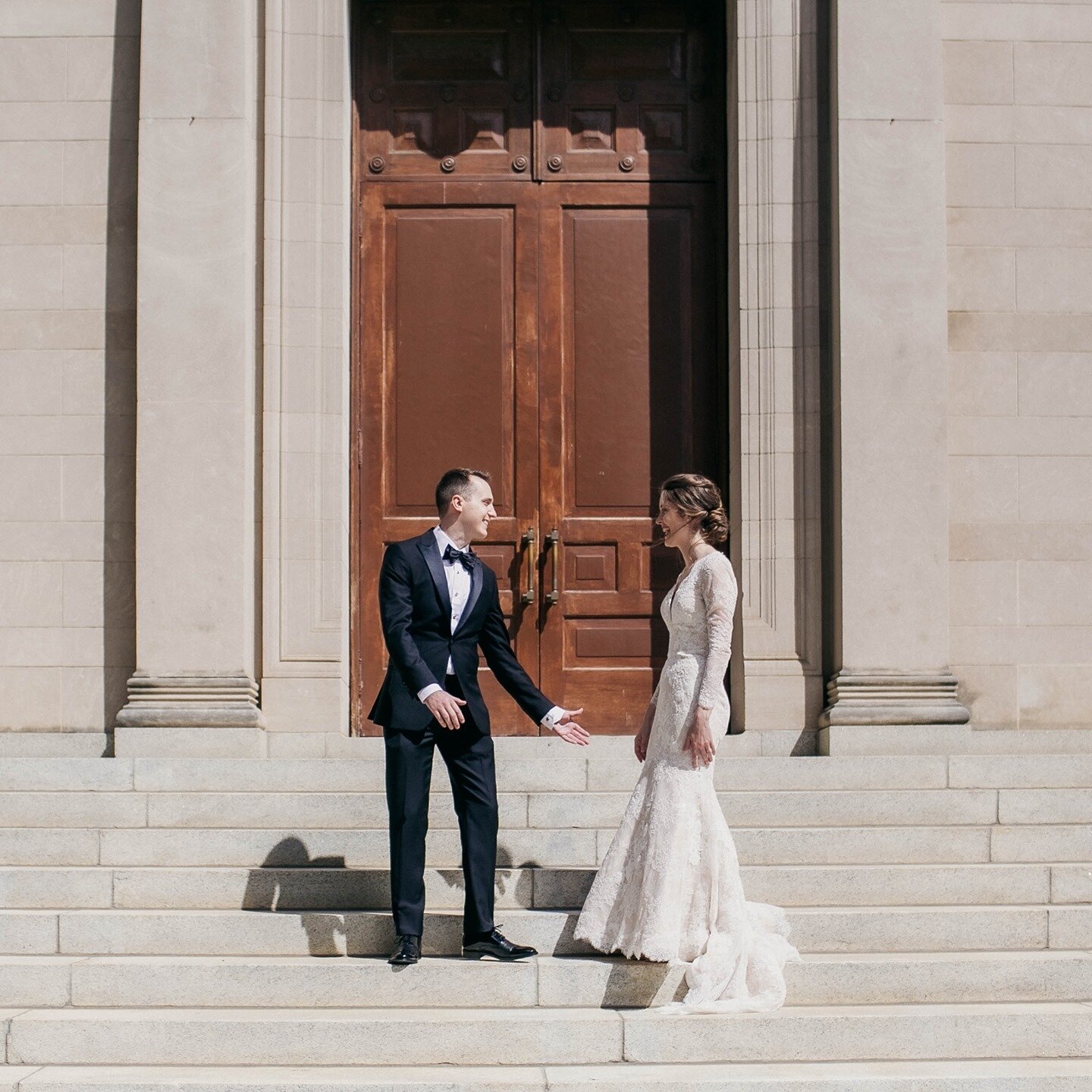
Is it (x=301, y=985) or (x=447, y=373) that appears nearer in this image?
(x=301, y=985)

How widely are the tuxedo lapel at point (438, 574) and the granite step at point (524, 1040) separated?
1812 millimetres

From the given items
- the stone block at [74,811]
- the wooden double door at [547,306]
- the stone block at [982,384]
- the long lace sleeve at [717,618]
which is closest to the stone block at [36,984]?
the stone block at [74,811]

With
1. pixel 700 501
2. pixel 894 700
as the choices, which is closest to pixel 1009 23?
pixel 894 700

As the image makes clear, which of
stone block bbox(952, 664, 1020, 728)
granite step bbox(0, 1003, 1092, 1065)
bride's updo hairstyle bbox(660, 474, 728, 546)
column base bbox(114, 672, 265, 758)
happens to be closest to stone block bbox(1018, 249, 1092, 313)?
stone block bbox(952, 664, 1020, 728)

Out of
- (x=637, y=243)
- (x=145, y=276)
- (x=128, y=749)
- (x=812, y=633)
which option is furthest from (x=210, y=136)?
(x=812, y=633)

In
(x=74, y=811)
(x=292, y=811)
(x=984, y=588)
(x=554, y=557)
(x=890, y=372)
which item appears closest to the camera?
(x=292, y=811)

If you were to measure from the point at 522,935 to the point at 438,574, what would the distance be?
167cm

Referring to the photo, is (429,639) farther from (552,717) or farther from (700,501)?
(700,501)

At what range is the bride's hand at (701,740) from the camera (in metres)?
7.41

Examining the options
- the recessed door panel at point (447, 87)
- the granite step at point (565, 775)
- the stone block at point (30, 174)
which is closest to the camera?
the granite step at point (565, 775)

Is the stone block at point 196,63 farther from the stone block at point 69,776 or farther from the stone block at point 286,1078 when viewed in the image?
the stone block at point 286,1078

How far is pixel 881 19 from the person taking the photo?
1035 cm

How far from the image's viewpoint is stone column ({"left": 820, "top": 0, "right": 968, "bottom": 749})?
10016 millimetres

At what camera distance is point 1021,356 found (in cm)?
1046
